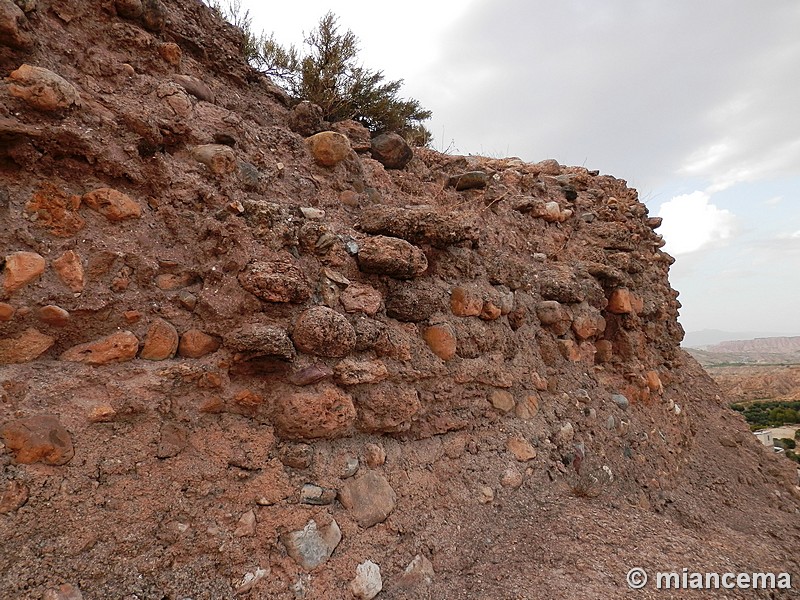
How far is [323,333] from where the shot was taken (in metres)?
1.95

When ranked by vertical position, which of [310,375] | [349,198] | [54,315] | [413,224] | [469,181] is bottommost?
[310,375]

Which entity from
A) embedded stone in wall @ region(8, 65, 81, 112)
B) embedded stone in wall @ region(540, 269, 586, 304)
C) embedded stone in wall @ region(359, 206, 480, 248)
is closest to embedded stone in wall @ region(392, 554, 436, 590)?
embedded stone in wall @ region(359, 206, 480, 248)

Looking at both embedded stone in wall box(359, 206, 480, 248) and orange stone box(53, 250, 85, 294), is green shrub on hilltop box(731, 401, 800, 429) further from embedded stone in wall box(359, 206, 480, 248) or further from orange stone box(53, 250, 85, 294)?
orange stone box(53, 250, 85, 294)

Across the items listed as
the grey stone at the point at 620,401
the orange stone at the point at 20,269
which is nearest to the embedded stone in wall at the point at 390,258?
the orange stone at the point at 20,269

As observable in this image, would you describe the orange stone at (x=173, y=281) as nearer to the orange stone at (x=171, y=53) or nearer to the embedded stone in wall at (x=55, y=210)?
the embedded stone in wall at (x=55, y=210)

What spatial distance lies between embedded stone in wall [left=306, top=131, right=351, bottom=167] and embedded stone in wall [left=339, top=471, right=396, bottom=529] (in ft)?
5.68

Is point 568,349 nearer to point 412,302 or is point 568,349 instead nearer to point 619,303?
point 619,303

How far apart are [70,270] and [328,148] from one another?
151 cm

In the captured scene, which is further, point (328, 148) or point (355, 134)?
point (355, 134)

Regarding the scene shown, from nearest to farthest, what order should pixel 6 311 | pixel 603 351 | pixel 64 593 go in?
pixel 64 593
pixel 6 311
pixel 603 351

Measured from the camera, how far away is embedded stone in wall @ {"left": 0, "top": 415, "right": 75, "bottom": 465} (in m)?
1.41

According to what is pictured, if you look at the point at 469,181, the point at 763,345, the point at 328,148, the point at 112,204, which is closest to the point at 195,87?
the point at 328,148

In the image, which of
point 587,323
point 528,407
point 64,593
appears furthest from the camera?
point 587,323

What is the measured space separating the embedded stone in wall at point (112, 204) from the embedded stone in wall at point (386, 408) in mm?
1204
